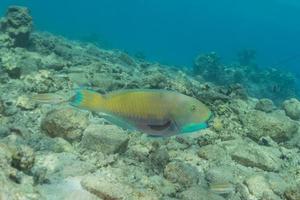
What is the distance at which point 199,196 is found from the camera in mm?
5109

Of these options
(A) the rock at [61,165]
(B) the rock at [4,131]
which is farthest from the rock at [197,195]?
(B) the rock at [4,131]

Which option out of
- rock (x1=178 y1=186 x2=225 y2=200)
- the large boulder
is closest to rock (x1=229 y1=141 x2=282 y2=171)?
the large boulder

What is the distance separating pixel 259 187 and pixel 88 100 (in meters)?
3.46

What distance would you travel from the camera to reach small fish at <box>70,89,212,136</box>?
3273 millimetres

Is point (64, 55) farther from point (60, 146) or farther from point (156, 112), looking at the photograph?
point (156, 112)

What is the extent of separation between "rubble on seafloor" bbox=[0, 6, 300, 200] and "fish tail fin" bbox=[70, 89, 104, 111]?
3.05 feet

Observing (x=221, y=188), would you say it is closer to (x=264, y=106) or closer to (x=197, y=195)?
(x=197, y=195)

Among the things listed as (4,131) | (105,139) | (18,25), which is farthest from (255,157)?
(18,25)

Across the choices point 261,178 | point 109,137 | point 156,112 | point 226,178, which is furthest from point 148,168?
point 156,112

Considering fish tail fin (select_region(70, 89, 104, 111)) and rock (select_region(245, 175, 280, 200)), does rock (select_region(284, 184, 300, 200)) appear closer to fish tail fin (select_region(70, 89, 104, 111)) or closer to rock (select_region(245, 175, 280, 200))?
rock (select_region(245, 175, 280, 200))

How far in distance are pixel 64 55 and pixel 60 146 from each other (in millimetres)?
7992

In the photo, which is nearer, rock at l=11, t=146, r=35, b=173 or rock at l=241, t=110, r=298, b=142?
rock at l=11, t=146, r=35, b=173

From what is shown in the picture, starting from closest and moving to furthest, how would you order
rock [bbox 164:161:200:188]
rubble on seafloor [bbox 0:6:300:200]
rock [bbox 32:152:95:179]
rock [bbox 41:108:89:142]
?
rubble on seafloor [bbox 0:6:300:200] < rock [bbox 32:152:95:179] < rock [bbox 164:161:200:188] < rock [bbox 41:108:89:142]

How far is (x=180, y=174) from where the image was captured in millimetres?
5629
